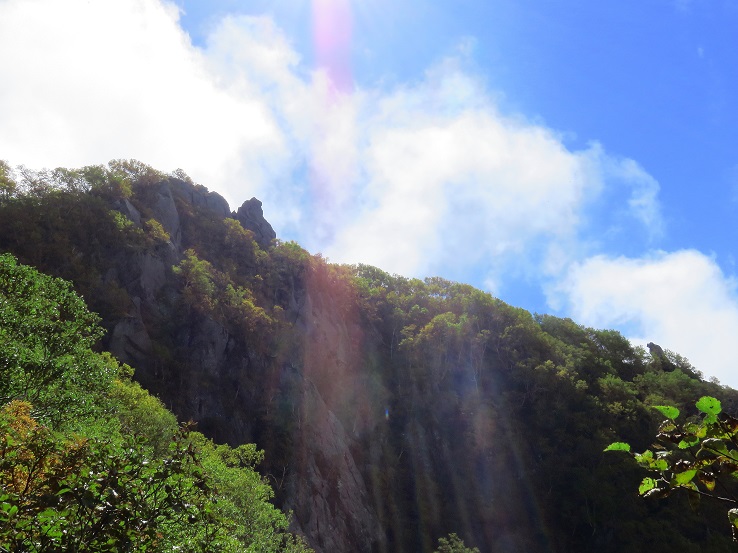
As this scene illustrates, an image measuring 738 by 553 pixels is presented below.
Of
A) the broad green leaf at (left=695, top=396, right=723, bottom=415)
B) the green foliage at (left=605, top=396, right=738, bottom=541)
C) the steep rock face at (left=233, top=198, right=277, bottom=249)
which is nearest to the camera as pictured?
the broad green leaf at (left=695, top=396, right=723, bottom=415)

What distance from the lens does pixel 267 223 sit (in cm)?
7450

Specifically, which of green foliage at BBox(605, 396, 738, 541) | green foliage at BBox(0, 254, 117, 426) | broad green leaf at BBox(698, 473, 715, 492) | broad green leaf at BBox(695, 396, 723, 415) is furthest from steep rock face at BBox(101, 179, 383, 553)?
broad green leaf at BBox(695, 396, 723, 415)

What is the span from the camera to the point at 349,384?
5900cm

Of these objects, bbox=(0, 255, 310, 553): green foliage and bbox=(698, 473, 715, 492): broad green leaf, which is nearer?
bbox=(698, 473, 715, 492): broad green leaf

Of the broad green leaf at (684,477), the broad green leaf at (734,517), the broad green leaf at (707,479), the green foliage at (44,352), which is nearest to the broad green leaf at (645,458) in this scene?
the broad green leaf at (707,479)

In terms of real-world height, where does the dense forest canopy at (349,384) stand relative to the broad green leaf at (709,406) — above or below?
above

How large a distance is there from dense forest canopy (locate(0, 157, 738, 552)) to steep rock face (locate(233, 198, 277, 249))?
1.93 feet

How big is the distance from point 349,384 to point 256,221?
28.0 meters

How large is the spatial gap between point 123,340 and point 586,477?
4696cm

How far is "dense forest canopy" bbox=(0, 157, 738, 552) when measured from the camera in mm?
44031

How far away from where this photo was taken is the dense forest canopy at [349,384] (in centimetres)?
4403

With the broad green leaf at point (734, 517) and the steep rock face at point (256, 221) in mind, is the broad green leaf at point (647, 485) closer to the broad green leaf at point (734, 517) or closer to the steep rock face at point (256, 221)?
the broad green leaf at point (734, 517)

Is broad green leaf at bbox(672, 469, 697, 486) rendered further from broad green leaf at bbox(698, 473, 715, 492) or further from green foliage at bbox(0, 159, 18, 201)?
green foliage at bbox(0, 159, 18, 201)

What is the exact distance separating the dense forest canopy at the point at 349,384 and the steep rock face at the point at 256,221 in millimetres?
590
